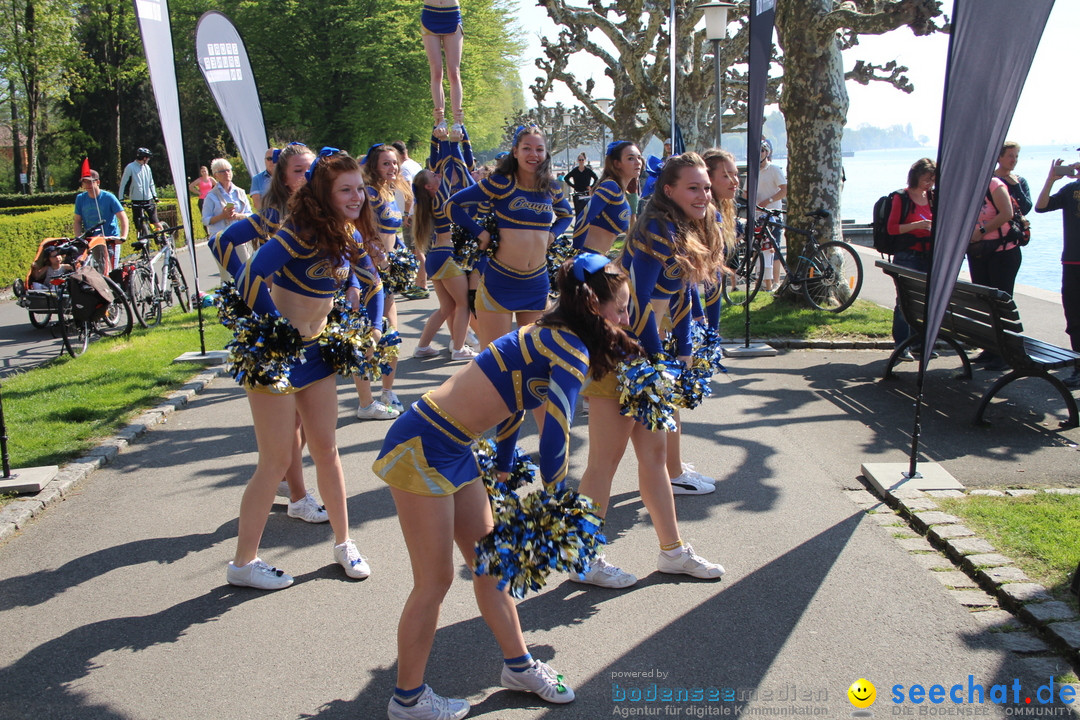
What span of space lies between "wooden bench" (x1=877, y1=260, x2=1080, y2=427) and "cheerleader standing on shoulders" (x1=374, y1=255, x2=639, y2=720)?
4190mm

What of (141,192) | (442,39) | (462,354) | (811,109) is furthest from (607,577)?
(141,192)

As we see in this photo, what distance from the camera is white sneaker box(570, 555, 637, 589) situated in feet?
13.9

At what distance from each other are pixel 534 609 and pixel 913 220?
652 cm

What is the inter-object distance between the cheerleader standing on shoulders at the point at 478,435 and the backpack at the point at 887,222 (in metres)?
6.66

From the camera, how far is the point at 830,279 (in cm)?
1113

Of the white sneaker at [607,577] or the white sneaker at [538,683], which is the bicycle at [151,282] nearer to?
the white sneaker at [607,577]

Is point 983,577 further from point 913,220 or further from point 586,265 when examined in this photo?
point 913,220

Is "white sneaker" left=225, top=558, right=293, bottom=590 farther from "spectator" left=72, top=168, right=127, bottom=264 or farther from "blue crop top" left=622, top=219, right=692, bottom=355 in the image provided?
"spectator" left=72, top=168, right=127, bottom=264

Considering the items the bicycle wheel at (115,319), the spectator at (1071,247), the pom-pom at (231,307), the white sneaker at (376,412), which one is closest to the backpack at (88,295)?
the bicycle wheel at (115,319)

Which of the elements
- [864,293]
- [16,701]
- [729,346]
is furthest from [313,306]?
[864,293]

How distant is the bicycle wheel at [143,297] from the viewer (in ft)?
38.5

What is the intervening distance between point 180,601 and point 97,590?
52 centimetres

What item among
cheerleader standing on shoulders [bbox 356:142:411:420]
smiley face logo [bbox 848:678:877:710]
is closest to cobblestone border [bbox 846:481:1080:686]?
smiley face logo [bbox 848:678:877:710]

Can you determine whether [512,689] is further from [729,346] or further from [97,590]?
[729,346]
